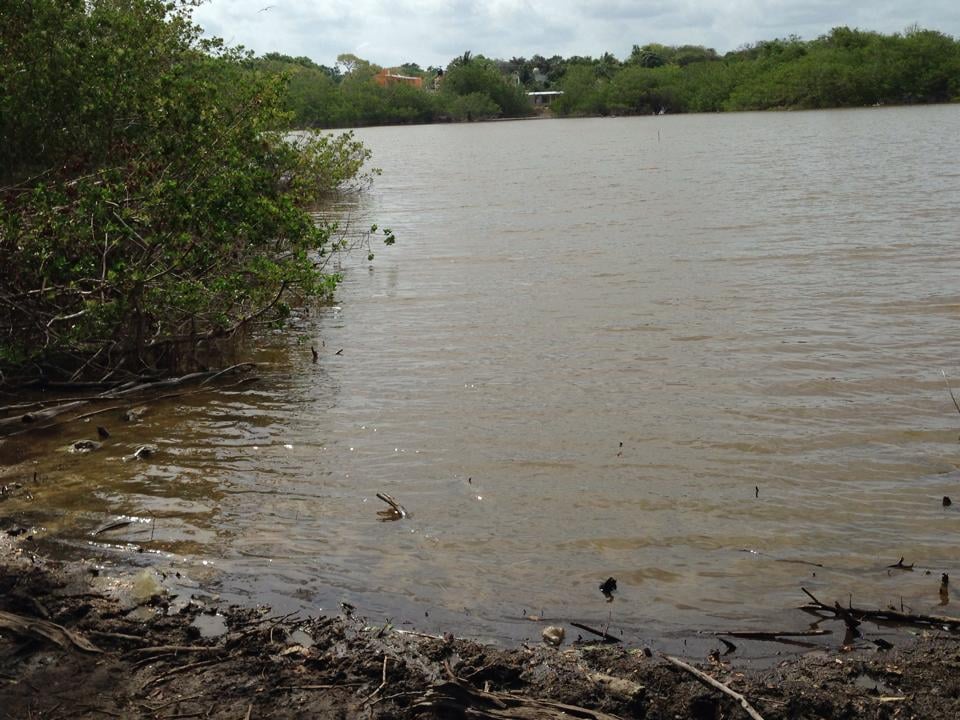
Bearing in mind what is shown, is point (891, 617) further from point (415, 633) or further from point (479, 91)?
point (479, 91)

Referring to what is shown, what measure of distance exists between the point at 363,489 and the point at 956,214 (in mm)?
16835

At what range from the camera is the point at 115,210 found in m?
8.91

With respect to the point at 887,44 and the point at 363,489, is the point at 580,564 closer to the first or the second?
the point at 363,489

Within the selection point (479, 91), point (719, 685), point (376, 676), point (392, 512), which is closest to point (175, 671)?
point (376, 676)

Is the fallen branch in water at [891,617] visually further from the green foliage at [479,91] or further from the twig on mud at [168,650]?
the green foliage at [479,91]

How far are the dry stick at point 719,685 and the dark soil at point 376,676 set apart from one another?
0.11ft

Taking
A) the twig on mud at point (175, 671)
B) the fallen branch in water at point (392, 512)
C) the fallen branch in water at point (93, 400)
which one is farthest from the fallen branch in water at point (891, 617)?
the fallen branch in water at point (93, 400)

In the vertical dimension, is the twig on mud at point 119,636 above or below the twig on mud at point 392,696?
above

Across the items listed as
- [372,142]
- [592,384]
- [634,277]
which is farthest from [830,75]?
[592,384]

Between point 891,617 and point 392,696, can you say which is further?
point 891,617

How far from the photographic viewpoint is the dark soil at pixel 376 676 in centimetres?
405

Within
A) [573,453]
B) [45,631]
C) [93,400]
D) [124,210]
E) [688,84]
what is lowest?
[573,453]

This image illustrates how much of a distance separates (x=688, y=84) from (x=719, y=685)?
388 feet

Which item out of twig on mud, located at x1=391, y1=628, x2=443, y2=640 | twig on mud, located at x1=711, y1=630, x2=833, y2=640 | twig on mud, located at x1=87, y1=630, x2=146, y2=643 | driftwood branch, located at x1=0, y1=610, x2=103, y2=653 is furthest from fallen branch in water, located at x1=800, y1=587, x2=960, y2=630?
driftwood branch, located at x1=0, y1=610, x2=103, y2=653
